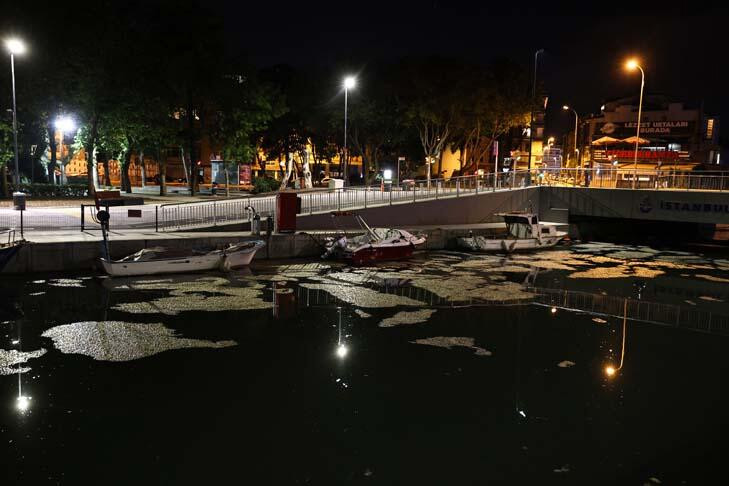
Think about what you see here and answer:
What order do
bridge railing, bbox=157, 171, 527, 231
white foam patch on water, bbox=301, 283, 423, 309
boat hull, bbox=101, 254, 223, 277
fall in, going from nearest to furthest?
white foam patch on water, bbox=301, 283, 423, 309
boat hull, bbox=101, 254, 223, 277
bridge railing, bbox=157, 171, 527, 231

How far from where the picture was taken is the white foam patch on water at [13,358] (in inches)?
494

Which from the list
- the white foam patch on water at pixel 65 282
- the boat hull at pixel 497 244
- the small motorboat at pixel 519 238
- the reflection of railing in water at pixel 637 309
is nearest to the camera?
the reflection of railing in water at pixel 637 309

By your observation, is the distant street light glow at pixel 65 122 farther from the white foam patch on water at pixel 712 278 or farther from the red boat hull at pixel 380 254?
the white foam patch on water at pixel 712 278

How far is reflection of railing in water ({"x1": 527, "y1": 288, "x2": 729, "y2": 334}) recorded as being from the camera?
17750 millimetres

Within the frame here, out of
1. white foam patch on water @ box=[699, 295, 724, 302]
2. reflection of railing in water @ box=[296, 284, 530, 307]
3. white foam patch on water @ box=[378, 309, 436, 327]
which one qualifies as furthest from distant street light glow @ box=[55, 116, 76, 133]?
white foam patch on water @ box=[699, 295, 724, 302]

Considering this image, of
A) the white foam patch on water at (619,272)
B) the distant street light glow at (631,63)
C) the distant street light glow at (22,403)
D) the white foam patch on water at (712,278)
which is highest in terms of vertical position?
the distant street light glow at (631,63)

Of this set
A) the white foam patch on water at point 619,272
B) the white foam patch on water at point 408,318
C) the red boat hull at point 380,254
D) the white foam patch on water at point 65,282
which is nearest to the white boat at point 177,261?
the white foam patch on water at point 65,282

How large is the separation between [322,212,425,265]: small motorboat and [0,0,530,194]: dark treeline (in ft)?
67.8

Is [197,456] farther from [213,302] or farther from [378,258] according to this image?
[378,258]

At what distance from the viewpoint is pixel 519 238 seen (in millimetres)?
33031

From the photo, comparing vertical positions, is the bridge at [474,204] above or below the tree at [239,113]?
below

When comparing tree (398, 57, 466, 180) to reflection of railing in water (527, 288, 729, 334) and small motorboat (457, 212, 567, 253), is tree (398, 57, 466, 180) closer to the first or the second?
small motorboat (457, 212, 567, 253)

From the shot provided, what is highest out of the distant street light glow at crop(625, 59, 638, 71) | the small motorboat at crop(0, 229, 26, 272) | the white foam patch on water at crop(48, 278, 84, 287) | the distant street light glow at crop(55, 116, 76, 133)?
the distant street light glow at crop(625, 59, 638, 71)

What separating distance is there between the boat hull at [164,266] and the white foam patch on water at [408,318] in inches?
362
